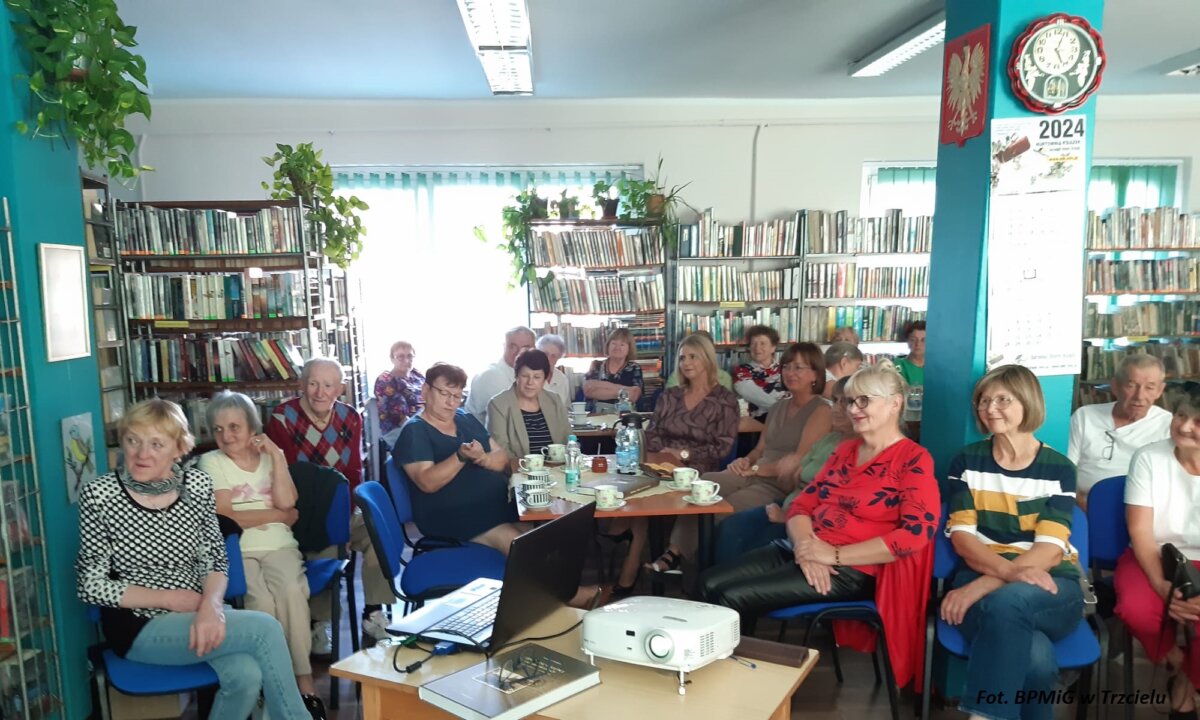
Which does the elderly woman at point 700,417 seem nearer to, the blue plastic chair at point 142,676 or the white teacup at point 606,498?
the white teacup at point 606,498

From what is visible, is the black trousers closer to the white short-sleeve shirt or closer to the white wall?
the white short-sleeve shirt

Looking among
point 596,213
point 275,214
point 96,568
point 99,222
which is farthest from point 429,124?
point 96,568

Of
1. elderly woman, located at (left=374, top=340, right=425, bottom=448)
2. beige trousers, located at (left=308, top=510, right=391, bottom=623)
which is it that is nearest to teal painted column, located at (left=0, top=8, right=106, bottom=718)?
beige trousers, located at (left=308, top=510, right=391, bottom=623)

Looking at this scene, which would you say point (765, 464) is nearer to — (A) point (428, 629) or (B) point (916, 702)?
(B) point (916, 702)

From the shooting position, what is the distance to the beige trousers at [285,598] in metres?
2.93

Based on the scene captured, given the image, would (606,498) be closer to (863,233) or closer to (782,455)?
(782,455)

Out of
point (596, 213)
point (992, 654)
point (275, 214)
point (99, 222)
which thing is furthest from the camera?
point (596, 213)

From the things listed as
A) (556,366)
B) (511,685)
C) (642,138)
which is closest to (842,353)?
(556,366)

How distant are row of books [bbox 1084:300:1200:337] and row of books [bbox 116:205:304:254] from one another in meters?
6.82

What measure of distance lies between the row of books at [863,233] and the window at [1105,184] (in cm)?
34

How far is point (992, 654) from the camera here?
2.45m

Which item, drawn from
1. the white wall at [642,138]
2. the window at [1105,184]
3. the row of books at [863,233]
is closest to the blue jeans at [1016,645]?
the row of books at [863,233]

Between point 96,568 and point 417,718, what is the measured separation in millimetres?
1414

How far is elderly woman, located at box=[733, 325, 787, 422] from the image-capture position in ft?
19.1
